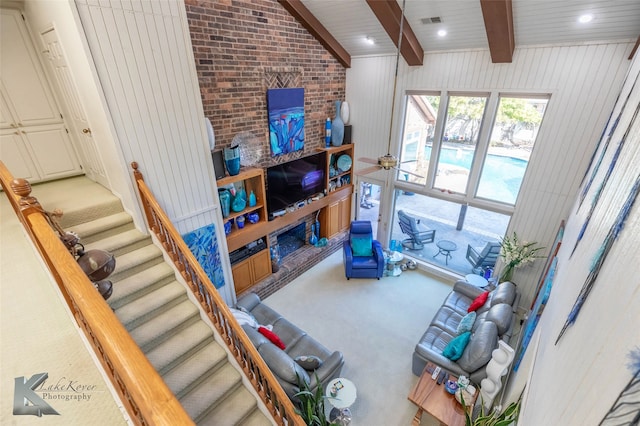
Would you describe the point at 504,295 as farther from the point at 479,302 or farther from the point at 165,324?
the point at 165,324

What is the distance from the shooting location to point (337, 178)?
6695 mm

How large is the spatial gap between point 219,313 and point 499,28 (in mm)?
4918

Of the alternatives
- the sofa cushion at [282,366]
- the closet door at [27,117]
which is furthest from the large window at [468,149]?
the closet door at [27,117]

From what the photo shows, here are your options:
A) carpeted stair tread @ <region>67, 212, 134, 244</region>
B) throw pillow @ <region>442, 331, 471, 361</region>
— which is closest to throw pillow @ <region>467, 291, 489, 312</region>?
throw pillow @ <region>442, 331, 471, 361</region>

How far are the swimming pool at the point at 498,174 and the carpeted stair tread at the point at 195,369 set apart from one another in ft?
16.5

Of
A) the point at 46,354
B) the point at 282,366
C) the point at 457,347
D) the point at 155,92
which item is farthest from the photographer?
the point at 457,347

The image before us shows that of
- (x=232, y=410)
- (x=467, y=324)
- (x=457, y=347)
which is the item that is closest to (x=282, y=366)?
(x=232, y=410)

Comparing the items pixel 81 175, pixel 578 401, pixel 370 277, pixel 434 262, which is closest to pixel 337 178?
pixel 370 277

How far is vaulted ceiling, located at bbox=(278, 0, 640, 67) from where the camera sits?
3.39 m

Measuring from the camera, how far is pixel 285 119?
532 cm

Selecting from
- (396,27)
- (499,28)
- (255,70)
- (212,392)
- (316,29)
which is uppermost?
(316,29)

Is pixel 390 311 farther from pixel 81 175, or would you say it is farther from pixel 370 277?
pixel 81 175

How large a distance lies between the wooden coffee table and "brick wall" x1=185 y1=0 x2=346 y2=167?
13.7ft

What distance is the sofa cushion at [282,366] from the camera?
10.7ft
